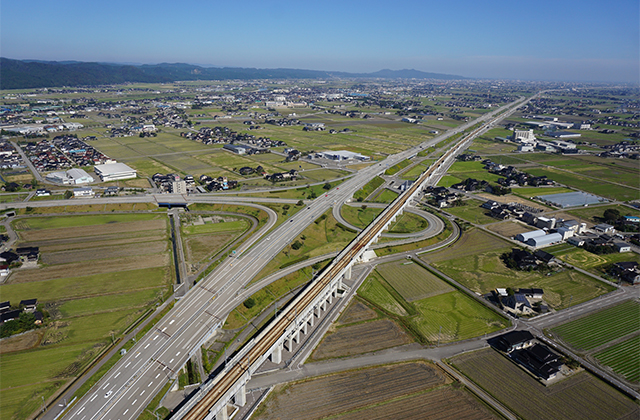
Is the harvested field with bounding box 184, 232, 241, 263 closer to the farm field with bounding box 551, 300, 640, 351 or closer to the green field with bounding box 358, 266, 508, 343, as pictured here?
the green field with bounding box 358, 266, 508, 343

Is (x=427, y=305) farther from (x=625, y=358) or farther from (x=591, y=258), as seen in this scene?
(x=591, y=258)

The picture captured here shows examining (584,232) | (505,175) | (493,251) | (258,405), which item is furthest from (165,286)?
(505,175)

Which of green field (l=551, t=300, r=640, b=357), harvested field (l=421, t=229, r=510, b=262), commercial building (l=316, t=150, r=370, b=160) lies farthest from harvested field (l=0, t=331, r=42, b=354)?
commercial building (l=316, t=150, r=370, b=160)

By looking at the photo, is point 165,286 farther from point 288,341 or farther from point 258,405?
point 258,405

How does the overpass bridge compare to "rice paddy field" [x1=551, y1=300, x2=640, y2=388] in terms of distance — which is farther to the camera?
"rice paddy field" [x1=551, y1=300, x2=640, y2=388]

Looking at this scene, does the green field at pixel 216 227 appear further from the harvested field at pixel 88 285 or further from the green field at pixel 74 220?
the harvested field at pixel 88 285

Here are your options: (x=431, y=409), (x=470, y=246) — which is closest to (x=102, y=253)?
(x=431, y=409)
